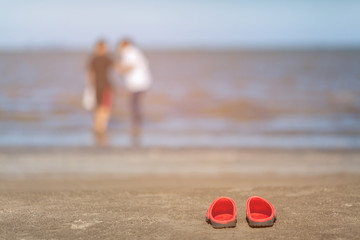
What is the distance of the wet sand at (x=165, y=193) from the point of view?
4.24m

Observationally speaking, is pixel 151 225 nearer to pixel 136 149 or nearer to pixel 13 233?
pixel 13 233

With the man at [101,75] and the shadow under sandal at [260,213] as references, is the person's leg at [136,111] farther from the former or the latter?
the shadow under sandal at [260,213]

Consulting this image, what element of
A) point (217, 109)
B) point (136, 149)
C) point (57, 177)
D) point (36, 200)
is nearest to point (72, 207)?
point (36, 200)

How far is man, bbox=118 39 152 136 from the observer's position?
11.5 meters

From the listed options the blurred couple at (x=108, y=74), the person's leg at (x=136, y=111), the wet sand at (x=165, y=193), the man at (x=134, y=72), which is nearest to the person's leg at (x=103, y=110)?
the blurred couple at (x=108, y=74)

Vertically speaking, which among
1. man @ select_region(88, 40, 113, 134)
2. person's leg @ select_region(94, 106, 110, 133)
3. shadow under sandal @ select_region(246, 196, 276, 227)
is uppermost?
man @ select_region(88, 40, 113, 134)

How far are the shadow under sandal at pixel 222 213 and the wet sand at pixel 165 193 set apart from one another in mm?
58

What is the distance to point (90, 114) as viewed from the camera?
642 inches

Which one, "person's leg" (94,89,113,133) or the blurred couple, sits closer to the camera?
the blurred couple

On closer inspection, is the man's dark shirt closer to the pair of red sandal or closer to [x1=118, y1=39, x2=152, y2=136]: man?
[x1=118, y1=39, x2=152, y2=136]: man

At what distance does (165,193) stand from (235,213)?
1173mm

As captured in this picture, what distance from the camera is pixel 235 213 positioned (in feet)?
14.4

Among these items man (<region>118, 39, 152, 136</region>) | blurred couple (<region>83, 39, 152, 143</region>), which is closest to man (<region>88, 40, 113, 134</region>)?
blurred couple (<region>83, 39, 152, 143</region>)

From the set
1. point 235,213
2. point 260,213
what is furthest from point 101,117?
point 235,213
